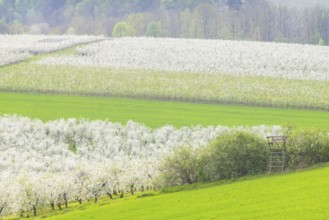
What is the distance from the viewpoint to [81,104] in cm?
11331

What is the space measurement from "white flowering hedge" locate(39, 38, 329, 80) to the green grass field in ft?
89.3

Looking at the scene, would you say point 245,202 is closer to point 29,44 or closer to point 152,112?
point 152,112

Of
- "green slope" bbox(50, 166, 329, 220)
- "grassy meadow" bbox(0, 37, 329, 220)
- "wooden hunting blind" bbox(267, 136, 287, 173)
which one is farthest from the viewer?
"wooden hunting blind" bbox(267, 136, 287, 173)

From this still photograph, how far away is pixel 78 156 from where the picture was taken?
83250 millimetres

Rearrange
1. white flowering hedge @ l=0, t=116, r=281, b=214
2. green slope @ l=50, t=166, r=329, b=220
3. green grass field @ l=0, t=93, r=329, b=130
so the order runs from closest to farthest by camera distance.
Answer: green slope @ l=50, t=166, r=329, b=220 < white flowering hedge @ l=0, t=116, r=281, b=214 < green grass field @ l=0, t=93, r=329, b=130

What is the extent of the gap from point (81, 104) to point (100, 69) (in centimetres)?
2835

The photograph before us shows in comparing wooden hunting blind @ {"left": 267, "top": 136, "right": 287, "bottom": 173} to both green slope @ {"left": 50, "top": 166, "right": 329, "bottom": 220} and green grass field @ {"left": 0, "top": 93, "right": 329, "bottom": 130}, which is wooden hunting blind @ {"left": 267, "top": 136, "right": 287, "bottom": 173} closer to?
green slope @ {"left": 50, "top": 166, "right": 329, "bottom": 220}

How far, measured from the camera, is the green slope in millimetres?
40125

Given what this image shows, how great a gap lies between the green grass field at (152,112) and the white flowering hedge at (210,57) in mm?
27222

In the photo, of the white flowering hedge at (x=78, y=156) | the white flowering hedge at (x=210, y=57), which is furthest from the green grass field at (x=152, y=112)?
the white flowering hedge at (x=210, y=57)

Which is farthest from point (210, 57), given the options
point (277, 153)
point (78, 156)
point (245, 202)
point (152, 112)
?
point (245, 202)

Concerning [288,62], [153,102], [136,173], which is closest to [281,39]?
[288,62]

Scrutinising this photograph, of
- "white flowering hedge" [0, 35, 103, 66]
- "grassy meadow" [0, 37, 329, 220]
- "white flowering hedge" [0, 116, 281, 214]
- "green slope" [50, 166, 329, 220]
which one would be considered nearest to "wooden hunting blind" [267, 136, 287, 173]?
"grassy meadow" [0, 37, 329, 220]

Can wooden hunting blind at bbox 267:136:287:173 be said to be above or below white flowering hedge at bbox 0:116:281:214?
above
